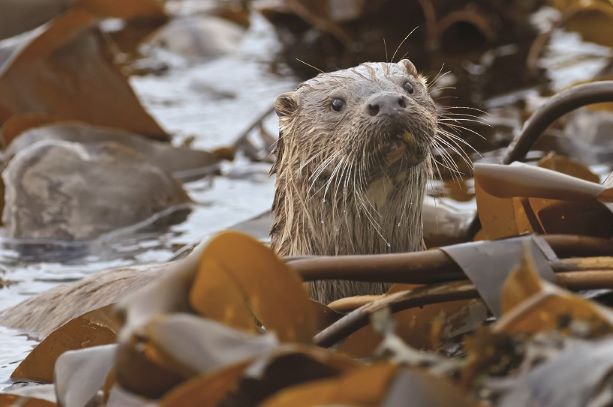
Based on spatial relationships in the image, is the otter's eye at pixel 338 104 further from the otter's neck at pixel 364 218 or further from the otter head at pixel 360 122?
the otter's neck at pixel 364 218

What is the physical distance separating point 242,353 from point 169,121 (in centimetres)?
514

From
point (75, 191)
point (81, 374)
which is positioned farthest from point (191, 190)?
point (81, 374)

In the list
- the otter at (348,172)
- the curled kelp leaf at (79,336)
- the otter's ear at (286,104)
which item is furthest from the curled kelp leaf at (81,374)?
the otter's ear at (286,104)

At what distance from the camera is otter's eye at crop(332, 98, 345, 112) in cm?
374

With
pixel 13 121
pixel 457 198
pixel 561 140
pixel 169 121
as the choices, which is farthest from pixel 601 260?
pixel 169 121

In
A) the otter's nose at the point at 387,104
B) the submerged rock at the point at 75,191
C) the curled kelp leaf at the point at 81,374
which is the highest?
the otter's nose at the point at 387,104

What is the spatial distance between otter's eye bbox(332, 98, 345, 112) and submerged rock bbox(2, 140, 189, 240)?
75.0 inches

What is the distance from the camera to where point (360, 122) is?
11.6 feet

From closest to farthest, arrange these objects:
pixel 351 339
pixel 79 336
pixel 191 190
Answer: pixel 351 339 < pixel 79 336 < pixel 191 190

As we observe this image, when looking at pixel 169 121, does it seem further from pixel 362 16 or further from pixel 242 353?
pixel 242 353

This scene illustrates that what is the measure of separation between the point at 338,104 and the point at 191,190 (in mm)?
2363

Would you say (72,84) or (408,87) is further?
(72,84)

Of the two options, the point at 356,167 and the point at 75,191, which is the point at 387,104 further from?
the point at 75,191

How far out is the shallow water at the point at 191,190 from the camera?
16.5 feet
